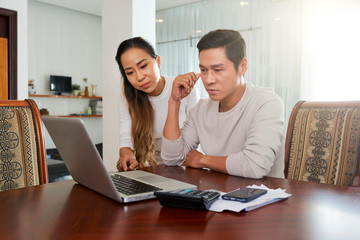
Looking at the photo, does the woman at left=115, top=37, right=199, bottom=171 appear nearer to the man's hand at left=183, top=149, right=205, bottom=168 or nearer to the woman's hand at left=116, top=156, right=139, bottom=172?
the woman's hand at left=116, top=156, right=139, bottom=172

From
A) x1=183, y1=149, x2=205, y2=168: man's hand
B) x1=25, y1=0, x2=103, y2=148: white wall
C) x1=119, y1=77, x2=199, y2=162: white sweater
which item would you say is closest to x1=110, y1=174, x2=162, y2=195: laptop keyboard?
x1=183, y1=149, x2=205, y2=168: man's hand

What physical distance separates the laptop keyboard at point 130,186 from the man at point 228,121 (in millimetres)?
354

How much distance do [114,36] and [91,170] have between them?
8.85ft

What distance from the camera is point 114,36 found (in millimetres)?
3334

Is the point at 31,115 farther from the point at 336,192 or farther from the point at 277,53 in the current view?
the point at 277,53

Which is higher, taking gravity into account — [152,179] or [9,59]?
[9,59]

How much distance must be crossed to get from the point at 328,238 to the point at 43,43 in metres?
6.22

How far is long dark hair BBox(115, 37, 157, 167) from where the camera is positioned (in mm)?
1816

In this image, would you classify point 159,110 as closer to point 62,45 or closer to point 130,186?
point 130,186

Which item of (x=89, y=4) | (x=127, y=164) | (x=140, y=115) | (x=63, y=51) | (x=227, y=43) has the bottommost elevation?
(x=127, y=164)

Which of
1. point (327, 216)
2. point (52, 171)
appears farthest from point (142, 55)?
point (52, 171)

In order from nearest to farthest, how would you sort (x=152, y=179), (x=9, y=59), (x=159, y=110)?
(x=152, y=179)
(x=159, y=110)
(x=9, y=59)

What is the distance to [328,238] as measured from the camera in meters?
0.59

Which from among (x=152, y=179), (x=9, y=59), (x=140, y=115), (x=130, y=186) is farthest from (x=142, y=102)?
(x=9, y=59)
